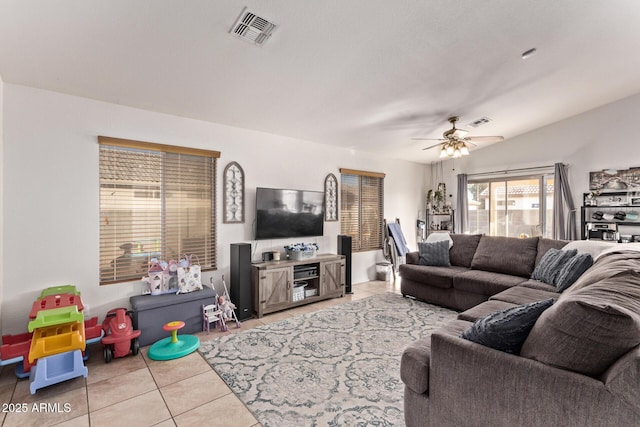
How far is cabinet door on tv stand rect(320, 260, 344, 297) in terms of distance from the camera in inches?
171

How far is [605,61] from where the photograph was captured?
129 inches

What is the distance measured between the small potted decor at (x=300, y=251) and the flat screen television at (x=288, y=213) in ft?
0.59

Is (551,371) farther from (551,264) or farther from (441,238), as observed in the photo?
(441,238)

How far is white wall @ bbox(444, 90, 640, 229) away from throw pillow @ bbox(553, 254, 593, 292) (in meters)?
2.37

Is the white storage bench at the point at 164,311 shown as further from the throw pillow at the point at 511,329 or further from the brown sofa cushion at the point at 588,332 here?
the brown sofa cushion at the point at 588,332

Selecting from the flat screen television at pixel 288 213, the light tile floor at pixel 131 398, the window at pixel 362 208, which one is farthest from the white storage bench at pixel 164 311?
A: the window at pixel 362 208

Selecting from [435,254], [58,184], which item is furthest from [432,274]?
[58,184]

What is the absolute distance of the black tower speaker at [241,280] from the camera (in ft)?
11.8

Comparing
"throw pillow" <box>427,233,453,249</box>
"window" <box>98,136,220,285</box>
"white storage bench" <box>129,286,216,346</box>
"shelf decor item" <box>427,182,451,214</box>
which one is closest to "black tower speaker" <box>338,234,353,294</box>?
"throw pillow" <box>427,233,453,249</box>

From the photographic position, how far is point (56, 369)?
2.23 m

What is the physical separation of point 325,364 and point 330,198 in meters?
2.97

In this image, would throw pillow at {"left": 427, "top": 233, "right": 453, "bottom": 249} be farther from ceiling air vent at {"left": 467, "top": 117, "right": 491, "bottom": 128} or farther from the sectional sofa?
the sectional sofa

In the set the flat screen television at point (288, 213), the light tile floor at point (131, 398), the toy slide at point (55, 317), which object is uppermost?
the flat screen television at point (288, 213)

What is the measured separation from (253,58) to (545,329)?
2.69m
